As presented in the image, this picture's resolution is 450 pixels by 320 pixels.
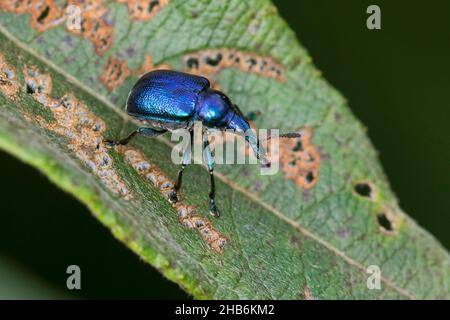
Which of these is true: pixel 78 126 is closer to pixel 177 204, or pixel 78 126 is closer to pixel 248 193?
pixel 177 204

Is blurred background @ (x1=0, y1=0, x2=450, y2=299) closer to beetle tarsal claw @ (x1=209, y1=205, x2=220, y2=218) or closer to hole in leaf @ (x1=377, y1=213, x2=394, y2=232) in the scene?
hole in leaf @ (x1=377, y1=213, x2=394, y2=232)

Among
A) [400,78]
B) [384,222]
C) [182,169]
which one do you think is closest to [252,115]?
[182,169]

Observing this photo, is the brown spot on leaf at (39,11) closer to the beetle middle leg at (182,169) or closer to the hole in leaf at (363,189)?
the beetle middle leg at (182,169)

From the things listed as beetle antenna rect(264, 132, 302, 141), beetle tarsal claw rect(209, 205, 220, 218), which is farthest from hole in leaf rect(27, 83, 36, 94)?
beetle antenna rect(264, 132, 302, 141)

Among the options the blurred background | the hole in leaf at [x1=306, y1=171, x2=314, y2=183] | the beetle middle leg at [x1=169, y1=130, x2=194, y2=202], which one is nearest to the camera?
the beetle middle leg at [x1=169, y1=130, x2=194, y2=202]

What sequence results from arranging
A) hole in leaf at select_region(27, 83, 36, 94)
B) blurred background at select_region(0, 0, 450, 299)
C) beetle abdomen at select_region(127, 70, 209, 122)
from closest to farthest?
1. hole in leaf at select_region(27, 83, 36, 94)
2. beetle abdomen at select_region(127, 70, 209, 122)
3. blurred background at select_region(0, 0, 450, 299)

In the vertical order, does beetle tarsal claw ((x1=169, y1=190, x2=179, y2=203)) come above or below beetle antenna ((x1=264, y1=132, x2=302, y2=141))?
below

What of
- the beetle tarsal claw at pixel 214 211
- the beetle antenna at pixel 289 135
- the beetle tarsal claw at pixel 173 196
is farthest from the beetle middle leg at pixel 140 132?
the beetle antenna at pixel 289 135

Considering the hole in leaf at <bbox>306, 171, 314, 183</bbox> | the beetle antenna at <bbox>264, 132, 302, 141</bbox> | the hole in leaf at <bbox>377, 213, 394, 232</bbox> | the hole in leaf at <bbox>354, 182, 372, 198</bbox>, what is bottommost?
the hole in leaf at <bbox>377, 213, 394, 232</bbox>
